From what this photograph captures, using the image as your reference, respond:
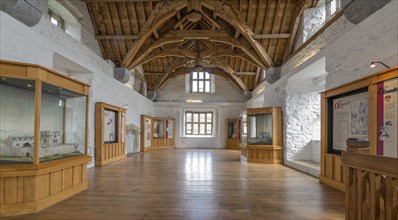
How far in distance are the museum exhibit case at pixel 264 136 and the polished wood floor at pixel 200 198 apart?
2.50 m

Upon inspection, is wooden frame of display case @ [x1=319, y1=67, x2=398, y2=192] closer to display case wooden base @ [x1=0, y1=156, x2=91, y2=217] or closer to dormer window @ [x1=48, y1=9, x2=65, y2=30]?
display case wooden base @ [x1=0, y1=156, x2=91, y2=217]

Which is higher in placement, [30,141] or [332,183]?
[30,141]

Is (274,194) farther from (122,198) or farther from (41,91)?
(41,91)

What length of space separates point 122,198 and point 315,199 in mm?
3121

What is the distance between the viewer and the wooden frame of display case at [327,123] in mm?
3480

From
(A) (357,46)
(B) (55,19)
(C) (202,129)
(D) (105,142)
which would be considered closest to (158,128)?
(C) (202,129)

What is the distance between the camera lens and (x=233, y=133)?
14961 mm

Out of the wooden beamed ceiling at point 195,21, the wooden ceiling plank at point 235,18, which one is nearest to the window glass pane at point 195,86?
the wooden beamed ceiling at point 195,21

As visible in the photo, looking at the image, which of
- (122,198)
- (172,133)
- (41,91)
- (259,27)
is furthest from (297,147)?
(172,133)

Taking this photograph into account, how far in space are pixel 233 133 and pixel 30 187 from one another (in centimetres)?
1255

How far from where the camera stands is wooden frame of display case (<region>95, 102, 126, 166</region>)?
285 inches

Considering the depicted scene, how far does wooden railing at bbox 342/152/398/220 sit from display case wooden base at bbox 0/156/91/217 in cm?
374

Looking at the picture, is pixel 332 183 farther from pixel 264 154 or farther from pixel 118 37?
pixel 118 37

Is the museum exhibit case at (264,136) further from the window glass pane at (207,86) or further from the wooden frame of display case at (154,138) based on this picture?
the window glass pane at (207,86)
